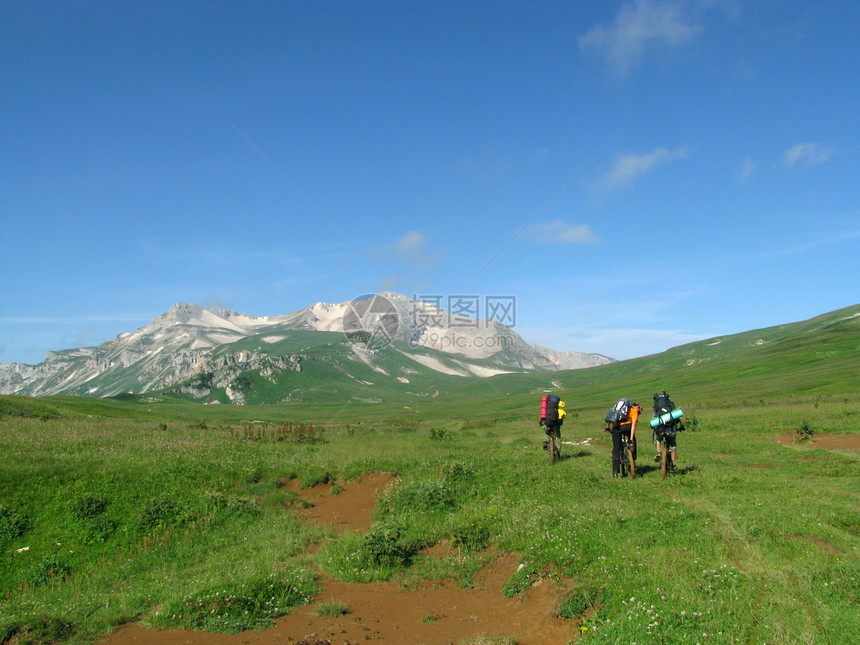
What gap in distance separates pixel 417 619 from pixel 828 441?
28566mm

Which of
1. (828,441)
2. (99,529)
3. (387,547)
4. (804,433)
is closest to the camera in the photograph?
(387,547)

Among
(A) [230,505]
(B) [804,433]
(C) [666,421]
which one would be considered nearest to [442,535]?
(A) [230,505]

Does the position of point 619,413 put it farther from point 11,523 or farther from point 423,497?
point 11,523

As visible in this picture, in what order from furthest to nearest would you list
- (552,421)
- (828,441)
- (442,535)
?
1. (828,441)
2. (552,421)
3. (442,535)

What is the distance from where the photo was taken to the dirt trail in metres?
9.12

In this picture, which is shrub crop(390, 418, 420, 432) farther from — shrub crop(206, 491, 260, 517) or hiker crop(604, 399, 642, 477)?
hiker crop(604, 399, 642, 477)

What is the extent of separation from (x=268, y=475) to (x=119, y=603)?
35.6ft

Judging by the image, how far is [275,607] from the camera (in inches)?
411

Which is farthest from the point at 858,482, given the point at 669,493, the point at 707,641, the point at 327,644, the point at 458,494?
the point at 327,644

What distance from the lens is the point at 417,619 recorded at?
10.2 m

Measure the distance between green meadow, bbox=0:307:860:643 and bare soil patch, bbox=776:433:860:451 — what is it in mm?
309

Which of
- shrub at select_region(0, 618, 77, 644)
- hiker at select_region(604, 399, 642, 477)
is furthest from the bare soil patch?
shrub at select_region(0, 618, 77, 644)

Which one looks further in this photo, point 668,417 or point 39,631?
point 668,417

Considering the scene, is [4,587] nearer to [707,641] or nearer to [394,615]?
[394,615]
